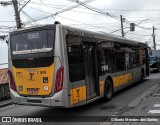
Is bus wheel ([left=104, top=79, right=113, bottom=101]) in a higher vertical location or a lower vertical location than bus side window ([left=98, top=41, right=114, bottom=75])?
lower

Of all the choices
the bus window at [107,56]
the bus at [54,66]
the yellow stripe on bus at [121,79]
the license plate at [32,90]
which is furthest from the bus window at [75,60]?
the yellow stripe on bus at [121,79]

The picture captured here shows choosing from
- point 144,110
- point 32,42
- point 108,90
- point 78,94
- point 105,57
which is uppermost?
point 32,42

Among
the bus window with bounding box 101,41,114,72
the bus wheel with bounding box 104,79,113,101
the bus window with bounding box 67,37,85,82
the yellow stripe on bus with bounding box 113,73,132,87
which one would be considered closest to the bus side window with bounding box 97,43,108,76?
the bus window with bounding box 101,41,114,72

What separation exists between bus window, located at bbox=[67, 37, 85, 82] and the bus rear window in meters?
0.67

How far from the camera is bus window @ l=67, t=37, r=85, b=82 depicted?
10461 mm

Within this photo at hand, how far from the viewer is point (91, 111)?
11.7m

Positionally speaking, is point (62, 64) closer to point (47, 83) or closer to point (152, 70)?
point (47, 83)

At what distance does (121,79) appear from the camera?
15.9m

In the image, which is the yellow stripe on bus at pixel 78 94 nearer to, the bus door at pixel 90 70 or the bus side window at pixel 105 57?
the bus door at pixel 90 70

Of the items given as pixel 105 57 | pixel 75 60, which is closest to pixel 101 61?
pixel 105 57

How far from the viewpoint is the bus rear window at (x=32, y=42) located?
10.3 meters

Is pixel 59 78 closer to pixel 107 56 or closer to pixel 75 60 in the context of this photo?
pixel 75 60

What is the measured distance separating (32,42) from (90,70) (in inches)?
102

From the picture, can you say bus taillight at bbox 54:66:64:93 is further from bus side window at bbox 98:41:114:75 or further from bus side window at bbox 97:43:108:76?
bus side window at bbox 98:41:114:75
